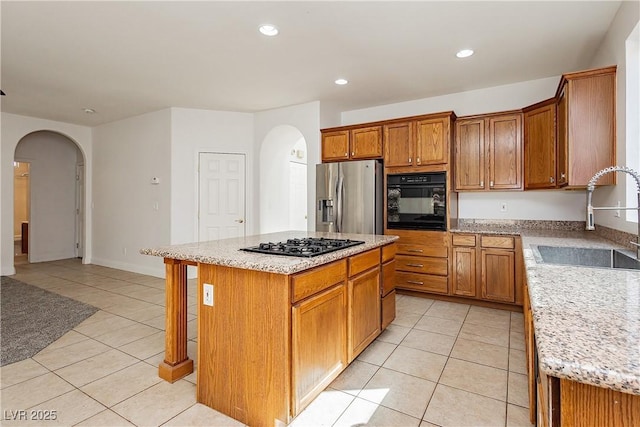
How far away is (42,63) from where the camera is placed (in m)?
3.44

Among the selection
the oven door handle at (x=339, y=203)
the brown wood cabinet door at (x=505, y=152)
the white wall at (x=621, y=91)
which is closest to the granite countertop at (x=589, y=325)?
the white wall at (x=621, y=91)

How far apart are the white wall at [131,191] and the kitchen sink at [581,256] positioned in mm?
4863

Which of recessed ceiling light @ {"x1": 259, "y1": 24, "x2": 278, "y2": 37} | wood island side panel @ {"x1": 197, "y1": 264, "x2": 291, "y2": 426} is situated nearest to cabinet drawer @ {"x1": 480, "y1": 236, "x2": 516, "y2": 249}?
wood island side panel @ {"x1": 197, "y1": 264, "x2": 291, "y2": 426}

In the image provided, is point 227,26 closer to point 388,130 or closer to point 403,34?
point 403,34

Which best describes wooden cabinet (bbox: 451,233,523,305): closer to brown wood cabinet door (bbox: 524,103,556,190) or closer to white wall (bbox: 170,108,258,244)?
brown wood cabinet door (bbox: 524,103,556,190)

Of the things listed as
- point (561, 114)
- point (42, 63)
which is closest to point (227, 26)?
point (42, 63)

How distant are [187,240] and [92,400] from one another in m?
3.33

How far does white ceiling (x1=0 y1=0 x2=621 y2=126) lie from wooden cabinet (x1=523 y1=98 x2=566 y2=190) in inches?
19.9

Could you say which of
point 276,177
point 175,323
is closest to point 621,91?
point 175,323

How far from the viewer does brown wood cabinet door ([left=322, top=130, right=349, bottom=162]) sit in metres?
4.55

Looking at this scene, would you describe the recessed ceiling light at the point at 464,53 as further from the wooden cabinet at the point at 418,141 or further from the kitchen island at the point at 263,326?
the kitchen island at the point at 263,326

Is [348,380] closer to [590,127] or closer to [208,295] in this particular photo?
[208,295]

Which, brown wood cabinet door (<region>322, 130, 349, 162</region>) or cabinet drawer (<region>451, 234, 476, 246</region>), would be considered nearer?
cabinet drawer (<region>451, 234, 476, 246</region>)

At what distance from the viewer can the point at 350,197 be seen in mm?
4371
